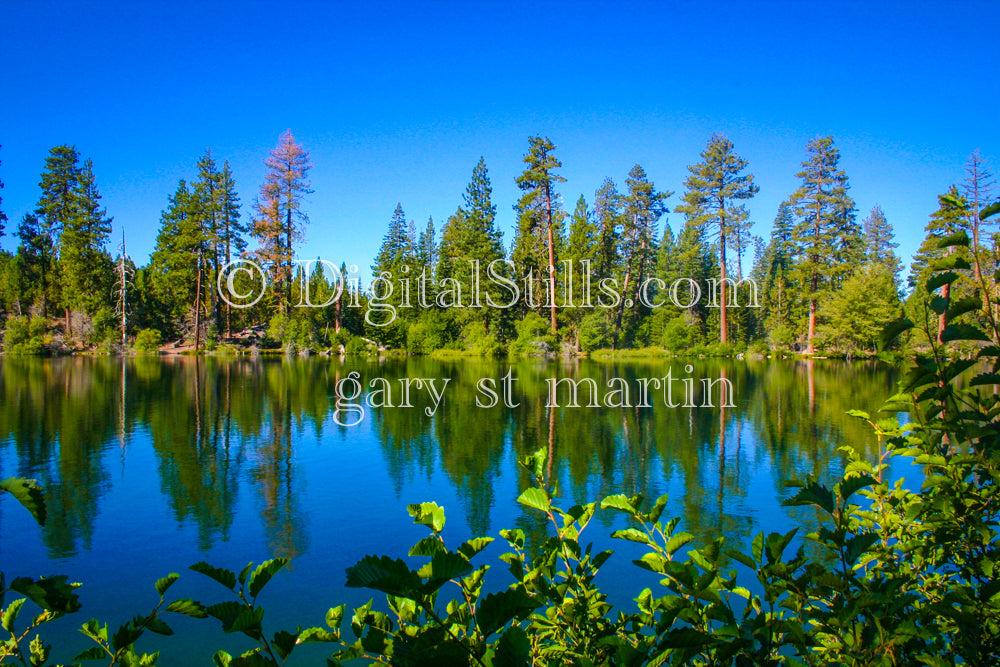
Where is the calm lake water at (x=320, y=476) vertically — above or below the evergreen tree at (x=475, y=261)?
below

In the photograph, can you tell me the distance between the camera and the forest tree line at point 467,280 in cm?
3347

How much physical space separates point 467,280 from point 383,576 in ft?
127

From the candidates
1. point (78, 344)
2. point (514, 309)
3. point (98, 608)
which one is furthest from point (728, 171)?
point (78, 344)

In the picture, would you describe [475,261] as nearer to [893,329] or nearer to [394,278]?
[394,278]

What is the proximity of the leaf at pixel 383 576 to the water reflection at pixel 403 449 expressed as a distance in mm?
4281

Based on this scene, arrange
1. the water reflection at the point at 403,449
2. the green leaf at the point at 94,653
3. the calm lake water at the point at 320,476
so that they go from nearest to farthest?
the green leaf at the point at 94,653 < the calm lake water at the point at 320,476 < the water reflection at the point at 403,449

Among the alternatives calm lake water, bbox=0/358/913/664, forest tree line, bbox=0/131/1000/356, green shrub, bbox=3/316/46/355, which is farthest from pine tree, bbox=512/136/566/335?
green shrub, bbox=3/316/46/355

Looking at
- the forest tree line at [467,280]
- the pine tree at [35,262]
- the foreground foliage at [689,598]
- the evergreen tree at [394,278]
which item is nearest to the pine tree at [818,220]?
the forest tree line at [467,280]

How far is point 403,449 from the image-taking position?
9.42m

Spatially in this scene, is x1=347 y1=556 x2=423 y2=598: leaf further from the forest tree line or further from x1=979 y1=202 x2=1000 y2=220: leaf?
the forest tree line

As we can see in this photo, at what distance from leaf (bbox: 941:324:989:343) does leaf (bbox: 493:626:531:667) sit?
1.11 m

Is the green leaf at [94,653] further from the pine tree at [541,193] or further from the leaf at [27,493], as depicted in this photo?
the pine tree at [541,193]

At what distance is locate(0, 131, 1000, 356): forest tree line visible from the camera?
3347cm

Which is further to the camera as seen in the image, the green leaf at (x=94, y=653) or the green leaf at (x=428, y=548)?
the green leaf at (x=94, y=653)
